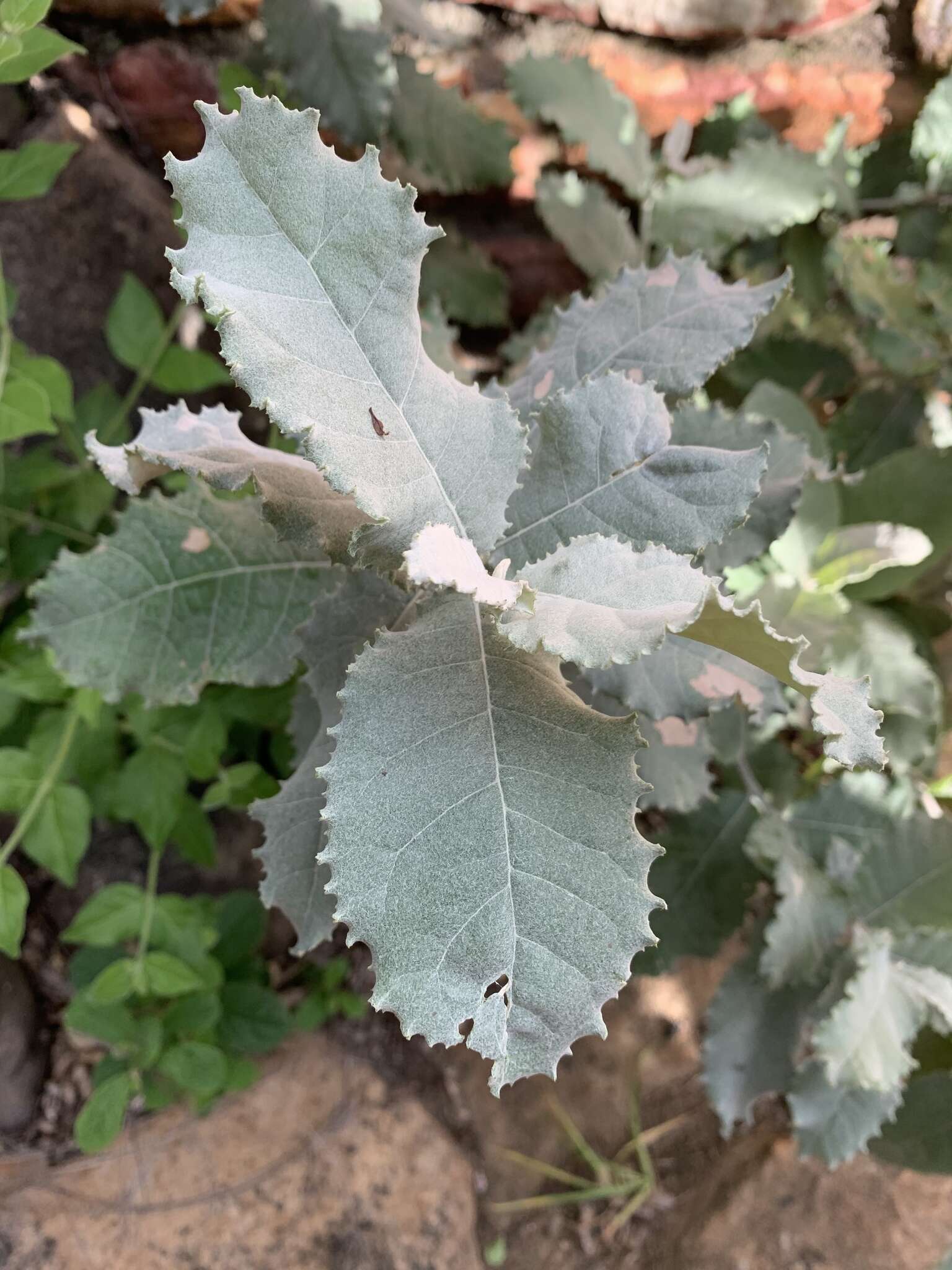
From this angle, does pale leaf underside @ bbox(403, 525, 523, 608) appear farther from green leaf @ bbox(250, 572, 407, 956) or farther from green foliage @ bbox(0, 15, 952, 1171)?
green leaf @ bbox(250, 572, 407, 956)

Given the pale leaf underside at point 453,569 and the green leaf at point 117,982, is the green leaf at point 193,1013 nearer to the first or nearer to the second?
the green leaf at point 117,982

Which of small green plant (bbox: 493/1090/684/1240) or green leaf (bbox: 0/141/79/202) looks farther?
small green plant (bbox: 493/1090/684/1240)

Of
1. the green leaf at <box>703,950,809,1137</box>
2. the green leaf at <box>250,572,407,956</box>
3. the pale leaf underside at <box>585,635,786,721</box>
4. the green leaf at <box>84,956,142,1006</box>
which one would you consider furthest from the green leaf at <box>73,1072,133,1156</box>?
the pale leaf underside at <box>585,635,786,721</box>

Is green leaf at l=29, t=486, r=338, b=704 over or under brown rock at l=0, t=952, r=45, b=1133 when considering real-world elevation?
over

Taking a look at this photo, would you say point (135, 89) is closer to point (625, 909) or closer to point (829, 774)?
point (625, 909)

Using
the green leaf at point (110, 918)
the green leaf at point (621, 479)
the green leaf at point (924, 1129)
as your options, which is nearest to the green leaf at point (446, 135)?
the green leaf at point (621, 479)

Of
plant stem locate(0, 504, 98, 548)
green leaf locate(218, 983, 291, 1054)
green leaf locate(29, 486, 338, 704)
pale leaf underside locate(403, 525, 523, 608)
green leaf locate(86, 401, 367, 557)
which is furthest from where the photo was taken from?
green leaf locate(218, 983, 291, 1054)

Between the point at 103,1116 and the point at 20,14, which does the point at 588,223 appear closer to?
the point at 20,14

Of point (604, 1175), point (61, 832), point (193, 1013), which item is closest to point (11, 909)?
point (61, 832)
